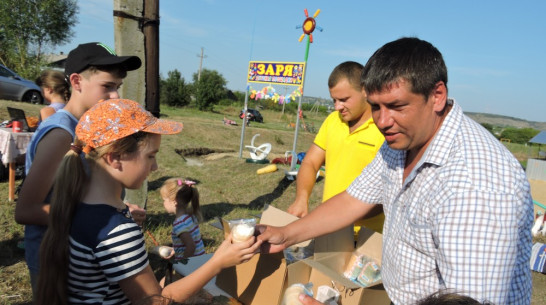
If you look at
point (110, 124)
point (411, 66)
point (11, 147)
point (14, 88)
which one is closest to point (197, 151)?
point (11, 147)

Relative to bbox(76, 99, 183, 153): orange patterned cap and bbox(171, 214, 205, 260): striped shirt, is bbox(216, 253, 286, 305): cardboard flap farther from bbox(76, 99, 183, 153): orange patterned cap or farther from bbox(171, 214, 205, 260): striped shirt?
bbox(171, 214, 205, 260): striped shirt

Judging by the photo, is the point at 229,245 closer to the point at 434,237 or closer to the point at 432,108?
the point at 434,237

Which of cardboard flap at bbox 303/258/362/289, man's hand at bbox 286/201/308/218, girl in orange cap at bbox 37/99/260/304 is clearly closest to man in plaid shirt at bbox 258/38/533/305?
cardboard flap at bbox 303/258/362/289

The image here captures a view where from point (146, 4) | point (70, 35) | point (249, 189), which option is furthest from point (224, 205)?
point (70, 35)

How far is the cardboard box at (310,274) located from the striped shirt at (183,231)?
145 centimetres

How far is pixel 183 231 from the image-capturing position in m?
3.53

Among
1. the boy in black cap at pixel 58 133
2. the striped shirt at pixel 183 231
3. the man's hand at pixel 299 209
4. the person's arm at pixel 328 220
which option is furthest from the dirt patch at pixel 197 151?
the person's arm at pixel 328 220

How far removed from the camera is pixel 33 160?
1668 millimetres

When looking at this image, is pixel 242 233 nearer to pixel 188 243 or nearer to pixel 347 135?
pixel 347 135

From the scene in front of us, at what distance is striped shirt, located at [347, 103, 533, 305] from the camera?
1149 millimetres

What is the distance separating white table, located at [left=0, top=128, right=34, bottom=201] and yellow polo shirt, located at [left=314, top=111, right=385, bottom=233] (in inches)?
207

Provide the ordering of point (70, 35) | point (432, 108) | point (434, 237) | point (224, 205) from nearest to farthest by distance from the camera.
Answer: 1. point (434, 237)
2. point (432, 108)
3. point (224, 205)
4. point (70, 35)

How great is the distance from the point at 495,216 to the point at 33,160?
1830 millimetres

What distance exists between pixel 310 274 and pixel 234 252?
20.9 inches
